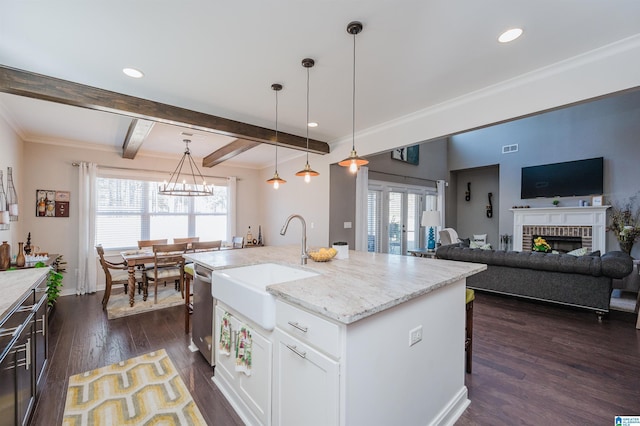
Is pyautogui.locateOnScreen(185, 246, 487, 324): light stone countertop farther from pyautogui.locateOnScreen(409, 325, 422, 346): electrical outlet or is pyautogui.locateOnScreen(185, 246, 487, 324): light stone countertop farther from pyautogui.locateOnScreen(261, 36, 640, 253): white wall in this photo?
pyautogui.locateOnScreen(261, 36, 640, 253): white wall

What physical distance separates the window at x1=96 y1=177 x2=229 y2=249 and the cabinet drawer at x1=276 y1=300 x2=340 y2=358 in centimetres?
508

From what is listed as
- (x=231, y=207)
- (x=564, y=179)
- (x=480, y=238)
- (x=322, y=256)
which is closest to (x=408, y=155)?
(x=480, y=238)

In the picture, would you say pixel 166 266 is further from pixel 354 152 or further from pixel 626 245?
pixel 626 245

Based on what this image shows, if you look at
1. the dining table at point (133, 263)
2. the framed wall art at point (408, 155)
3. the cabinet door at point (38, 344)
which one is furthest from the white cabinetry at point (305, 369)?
the framed wall art at point (408, 155)

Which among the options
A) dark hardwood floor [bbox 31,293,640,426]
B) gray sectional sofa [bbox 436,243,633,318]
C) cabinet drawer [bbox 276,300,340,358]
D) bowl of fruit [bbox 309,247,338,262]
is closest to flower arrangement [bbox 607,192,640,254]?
gray sectional sofa [bbox 436,243,633,318]

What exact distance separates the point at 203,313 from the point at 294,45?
2400 mm

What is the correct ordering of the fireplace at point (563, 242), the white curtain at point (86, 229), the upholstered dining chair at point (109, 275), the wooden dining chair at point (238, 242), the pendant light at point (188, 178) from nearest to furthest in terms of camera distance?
the upholstered dining chair at point (109, 275) < the white curtain at point (86, 229) < the pendant light at point (188, 178) < the wooden dining chair at point (238, 242) < the fireplace at point (563, 242)

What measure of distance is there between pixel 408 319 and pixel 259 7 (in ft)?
6.84

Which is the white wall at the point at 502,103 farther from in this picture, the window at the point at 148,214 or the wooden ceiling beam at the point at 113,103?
the window at the point at 148,214

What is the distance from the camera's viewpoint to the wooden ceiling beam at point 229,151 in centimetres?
436

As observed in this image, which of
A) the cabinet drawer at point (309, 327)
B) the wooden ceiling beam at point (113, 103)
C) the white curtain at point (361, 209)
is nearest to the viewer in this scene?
the cabinet drawer at point (309, 327)

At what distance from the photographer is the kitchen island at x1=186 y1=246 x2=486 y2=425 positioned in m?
1.22

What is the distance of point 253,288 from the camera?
1706 mm

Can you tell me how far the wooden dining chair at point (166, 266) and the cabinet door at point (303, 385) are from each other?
3074 millimetres
